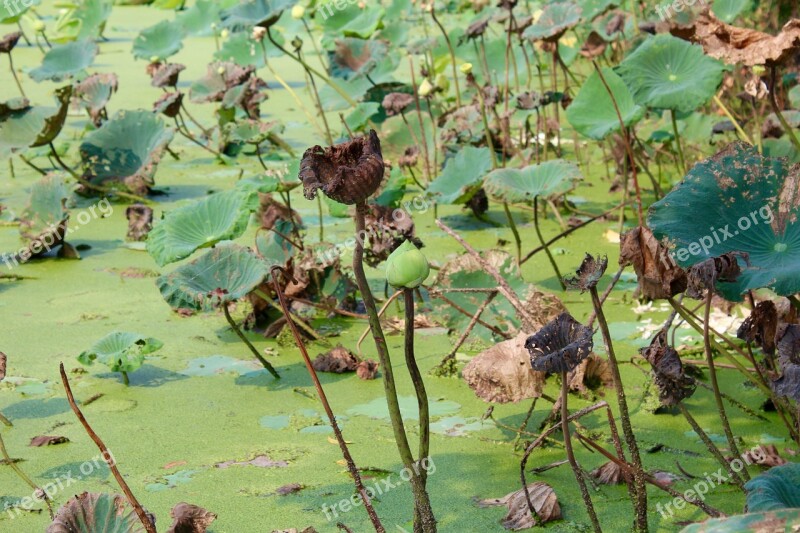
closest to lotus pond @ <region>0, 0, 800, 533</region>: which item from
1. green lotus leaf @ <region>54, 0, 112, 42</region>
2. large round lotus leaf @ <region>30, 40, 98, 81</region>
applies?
large round lotus leaf @ <region>30, 40, 98, 81</region>

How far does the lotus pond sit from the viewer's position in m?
1.63

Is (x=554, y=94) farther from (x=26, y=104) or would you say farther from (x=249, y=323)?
(x=26, y=104)

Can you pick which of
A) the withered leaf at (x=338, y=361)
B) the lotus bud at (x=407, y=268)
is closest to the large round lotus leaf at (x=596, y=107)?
the withered leaf at (x=338, y=361)

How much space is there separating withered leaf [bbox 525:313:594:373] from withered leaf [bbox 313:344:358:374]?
1096 mm

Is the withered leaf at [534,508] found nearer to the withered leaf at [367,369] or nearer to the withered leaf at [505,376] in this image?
the withered leaf at [505,376]

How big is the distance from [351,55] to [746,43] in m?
2.65

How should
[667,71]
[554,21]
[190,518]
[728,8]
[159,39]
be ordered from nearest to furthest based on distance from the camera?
1. [190,518]
2. [667,71]
3. [554,21]
4. [728,8]
5. [159,39]

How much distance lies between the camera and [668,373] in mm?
1728

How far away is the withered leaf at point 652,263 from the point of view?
170 cm

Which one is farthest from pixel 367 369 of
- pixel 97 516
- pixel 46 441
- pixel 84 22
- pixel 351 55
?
pixel 84 22

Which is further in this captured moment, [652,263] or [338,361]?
[338,361]

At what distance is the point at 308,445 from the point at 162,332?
0.83 metres

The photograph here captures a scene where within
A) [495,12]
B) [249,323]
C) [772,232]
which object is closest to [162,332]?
[249,323]

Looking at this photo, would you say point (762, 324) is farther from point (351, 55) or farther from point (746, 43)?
point (351, 55)
